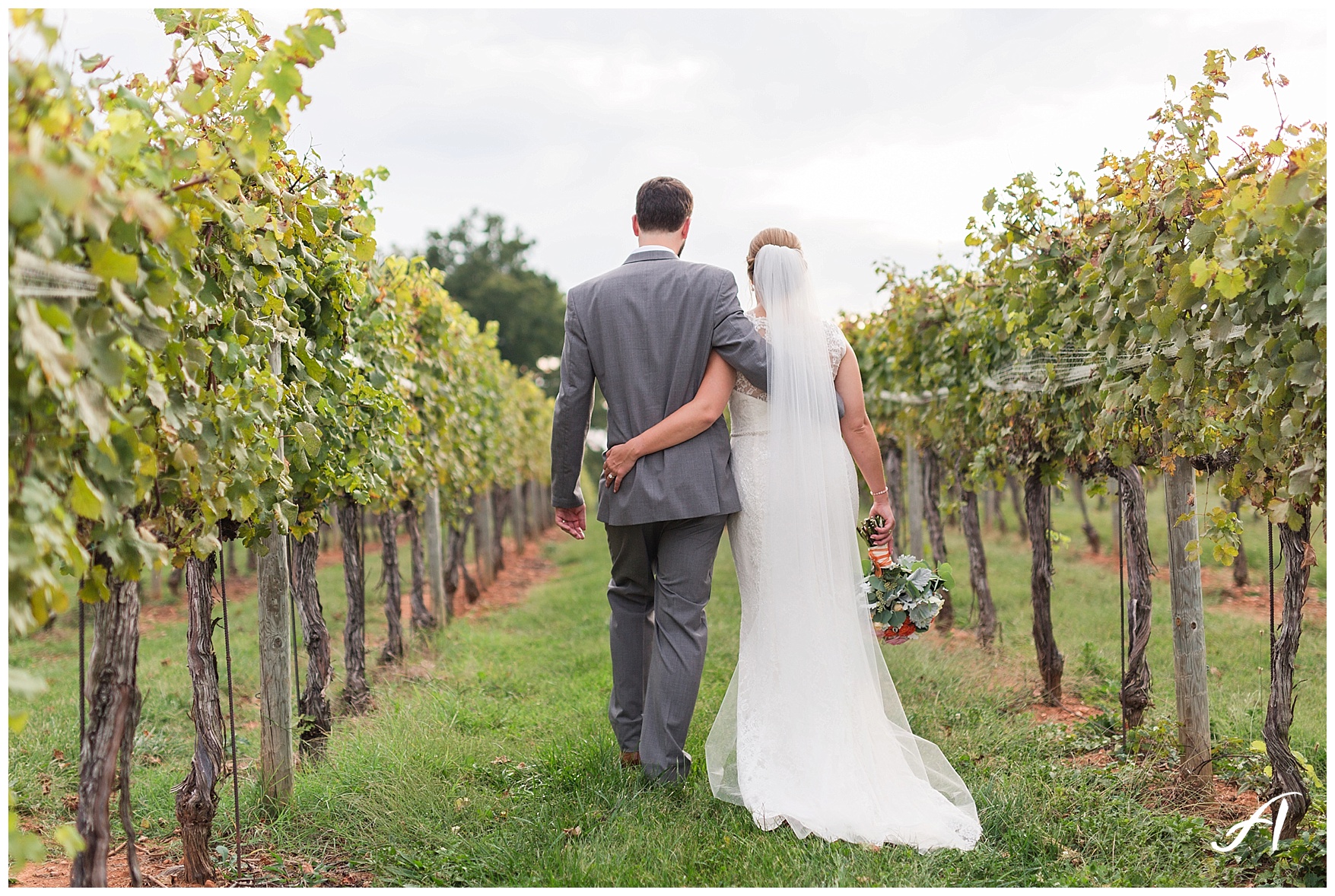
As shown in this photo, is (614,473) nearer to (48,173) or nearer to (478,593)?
(48,173)

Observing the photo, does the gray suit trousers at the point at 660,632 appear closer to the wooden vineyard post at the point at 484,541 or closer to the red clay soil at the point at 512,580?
the red clay soil at the point at 512,580

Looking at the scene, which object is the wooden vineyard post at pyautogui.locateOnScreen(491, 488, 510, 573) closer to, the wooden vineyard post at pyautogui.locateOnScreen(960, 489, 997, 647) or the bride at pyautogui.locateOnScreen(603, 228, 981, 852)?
the wooden vineyard post at pyautogui.locateOnScreen(960, 489, 997, 647)

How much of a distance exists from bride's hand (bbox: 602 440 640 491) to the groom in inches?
1.1

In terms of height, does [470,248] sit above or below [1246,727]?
above

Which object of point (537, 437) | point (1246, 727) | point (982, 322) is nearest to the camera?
point (1246, 727)

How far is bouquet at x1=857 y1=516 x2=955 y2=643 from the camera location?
362 centimetres

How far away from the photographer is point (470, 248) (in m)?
35.6

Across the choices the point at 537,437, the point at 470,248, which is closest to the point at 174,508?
the point at 537,437

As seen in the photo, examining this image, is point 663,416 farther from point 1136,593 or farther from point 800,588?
point 1136,593

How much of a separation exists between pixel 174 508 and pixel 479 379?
8281mm

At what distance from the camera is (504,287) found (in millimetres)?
31078

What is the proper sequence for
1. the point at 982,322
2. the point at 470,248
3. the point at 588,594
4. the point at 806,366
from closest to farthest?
the point at 806,366 < the point at 982,322 < the point at 588,594 < the point at 470,248

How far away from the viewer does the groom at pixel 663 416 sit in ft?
11.7

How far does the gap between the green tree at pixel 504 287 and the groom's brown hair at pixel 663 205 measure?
24426 millimetres
